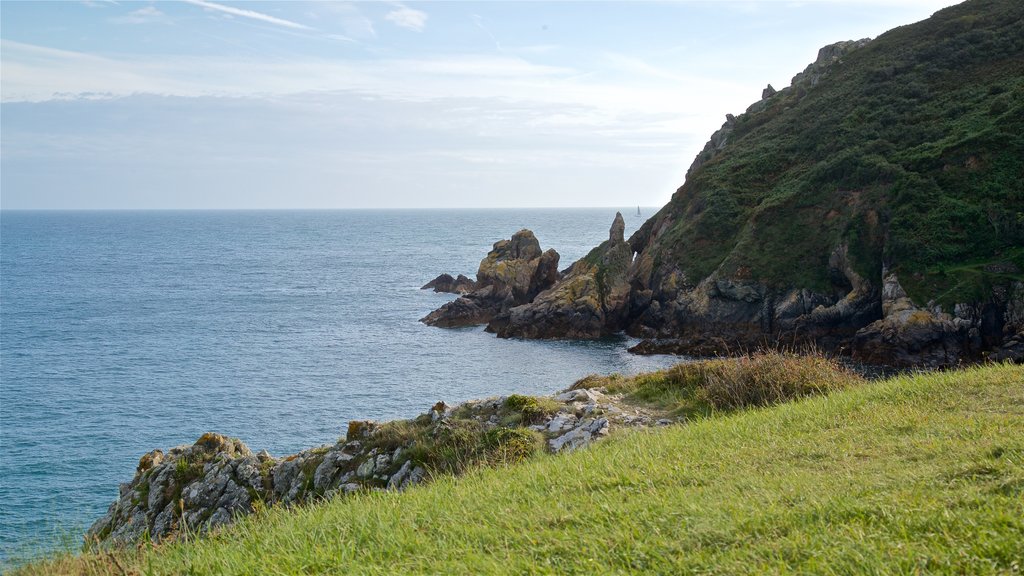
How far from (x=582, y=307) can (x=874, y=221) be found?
75.0 ft

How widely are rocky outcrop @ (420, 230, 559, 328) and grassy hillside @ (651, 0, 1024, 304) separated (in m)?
12.2

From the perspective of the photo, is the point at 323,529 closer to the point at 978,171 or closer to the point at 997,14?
the point at 978,171

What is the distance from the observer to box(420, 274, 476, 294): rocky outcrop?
304ft

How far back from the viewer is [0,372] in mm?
51531

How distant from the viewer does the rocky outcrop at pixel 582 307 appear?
60188 mm

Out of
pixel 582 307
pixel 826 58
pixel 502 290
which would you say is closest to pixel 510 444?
pixel 582 307

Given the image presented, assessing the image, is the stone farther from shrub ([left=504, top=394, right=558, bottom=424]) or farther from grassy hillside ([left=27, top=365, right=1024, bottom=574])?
grassy hillside ([left=27, top=365, right=1024, bottom=574])

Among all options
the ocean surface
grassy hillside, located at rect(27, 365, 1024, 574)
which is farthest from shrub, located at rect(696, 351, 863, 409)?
the ocean surface

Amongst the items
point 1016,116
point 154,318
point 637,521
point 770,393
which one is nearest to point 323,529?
point 637,521

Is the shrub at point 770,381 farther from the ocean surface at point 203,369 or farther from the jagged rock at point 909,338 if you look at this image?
the jagged rock at point 909,338

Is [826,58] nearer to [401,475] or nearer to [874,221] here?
[874,221]

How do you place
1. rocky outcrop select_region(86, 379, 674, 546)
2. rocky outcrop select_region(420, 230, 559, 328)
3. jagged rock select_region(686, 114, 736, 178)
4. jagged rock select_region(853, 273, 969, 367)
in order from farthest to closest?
jagged rock select_region(686, 114, 736, 178) → rocky outcrop select_region(420, 230, 559, 328) → jagged rock select_region(853, 273, 969, 367) → rocky outcrop select_region(86, 379, 674, 546)

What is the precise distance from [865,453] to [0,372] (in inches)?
2354

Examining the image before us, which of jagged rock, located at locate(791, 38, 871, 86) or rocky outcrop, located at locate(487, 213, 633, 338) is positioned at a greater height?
jagged rock, located at locate(791, 38, 871, 86)
